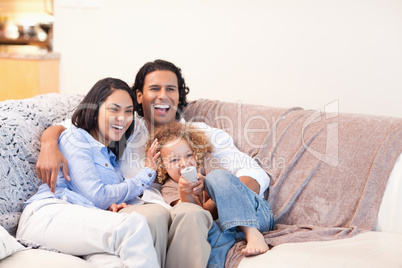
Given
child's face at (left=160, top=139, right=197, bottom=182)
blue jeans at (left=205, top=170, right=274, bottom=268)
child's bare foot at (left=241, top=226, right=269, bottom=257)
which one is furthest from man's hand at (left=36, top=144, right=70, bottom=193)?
child's bare foot at (left=241, top=226, right=269, bottom=257)

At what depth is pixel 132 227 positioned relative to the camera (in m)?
1.46

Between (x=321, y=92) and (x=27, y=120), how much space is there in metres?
1.56

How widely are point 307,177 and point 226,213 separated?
1.56 feet

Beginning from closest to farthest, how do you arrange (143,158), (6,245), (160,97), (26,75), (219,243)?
(6,245) < (219,243) < (143,158) < (160,97) < (26,75)

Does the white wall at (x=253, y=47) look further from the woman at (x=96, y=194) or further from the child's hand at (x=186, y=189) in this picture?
the child's hand at (x=186, y=189)

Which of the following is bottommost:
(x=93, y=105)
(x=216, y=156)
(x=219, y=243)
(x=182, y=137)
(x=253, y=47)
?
(x=219, y=243)

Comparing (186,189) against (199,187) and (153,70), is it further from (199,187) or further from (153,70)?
(153,70)

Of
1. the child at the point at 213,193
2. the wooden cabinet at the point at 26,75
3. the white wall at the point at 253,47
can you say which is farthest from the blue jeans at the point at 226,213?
the wooden cabinet at the point at 26,75

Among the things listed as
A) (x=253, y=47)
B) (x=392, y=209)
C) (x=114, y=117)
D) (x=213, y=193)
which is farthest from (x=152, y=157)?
(x=253, y=47)

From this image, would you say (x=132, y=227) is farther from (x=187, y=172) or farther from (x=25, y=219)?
(x=25, y=219)

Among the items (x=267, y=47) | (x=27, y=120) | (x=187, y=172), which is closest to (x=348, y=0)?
(x=267, y=47)

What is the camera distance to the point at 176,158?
6.28 feet

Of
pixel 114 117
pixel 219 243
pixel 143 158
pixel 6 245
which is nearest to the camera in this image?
pixel 6 245

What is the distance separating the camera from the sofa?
1.59 metres
